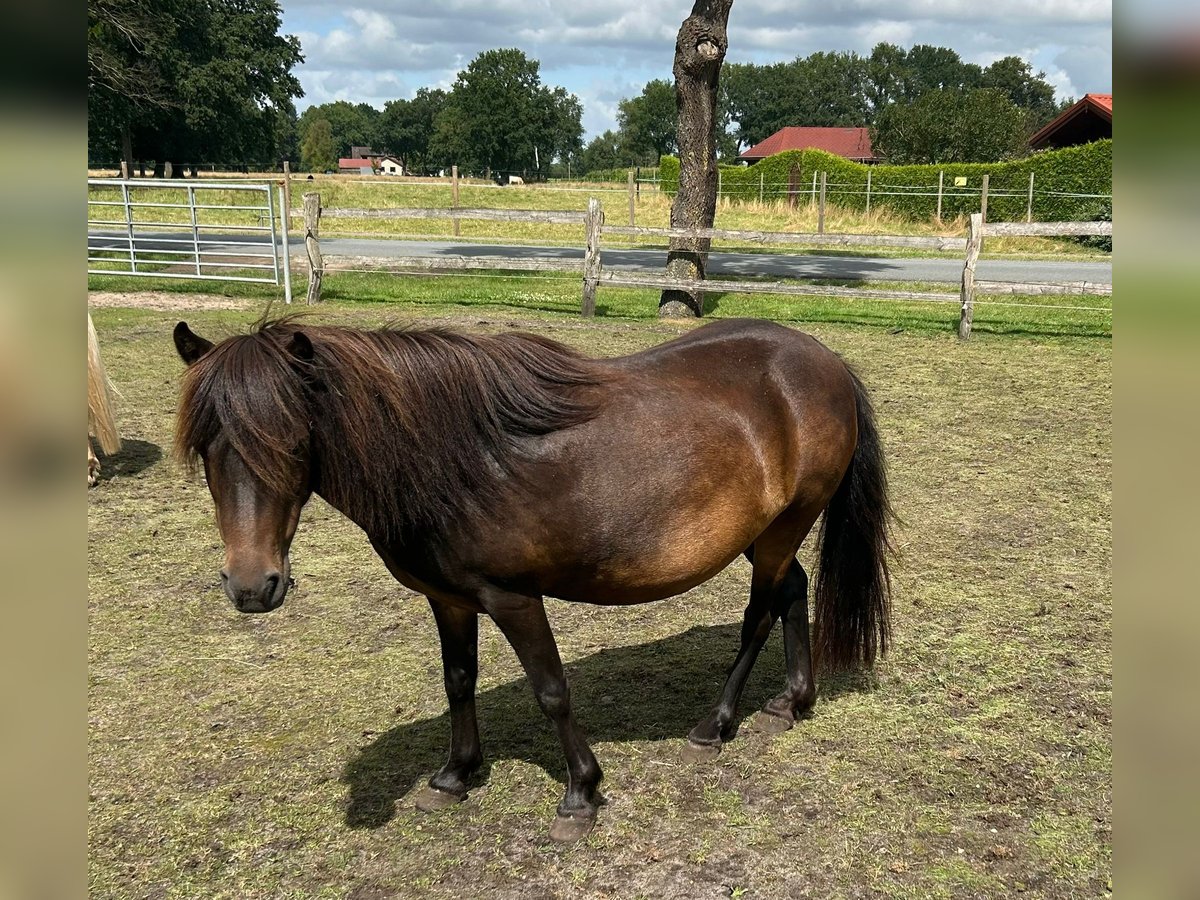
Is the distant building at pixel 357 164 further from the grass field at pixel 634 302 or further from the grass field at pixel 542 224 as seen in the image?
the grass field at pixel 634 302

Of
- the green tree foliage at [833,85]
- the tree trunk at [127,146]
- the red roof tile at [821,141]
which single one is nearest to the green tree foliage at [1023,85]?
the green tree foliage at [833,85]

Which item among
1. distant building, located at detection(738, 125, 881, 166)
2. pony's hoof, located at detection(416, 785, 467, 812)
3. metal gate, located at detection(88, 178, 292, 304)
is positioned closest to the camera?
pony's hoof, located at detection(416, 785, 467, 812)

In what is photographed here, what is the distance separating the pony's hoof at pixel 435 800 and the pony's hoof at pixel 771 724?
1212 mm

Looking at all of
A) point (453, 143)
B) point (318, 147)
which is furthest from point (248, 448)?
point (318, 147)

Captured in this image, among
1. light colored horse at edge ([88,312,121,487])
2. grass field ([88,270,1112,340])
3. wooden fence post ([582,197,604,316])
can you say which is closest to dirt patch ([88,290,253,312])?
grass field ([88,270,1112,340])

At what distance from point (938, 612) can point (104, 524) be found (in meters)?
5.03

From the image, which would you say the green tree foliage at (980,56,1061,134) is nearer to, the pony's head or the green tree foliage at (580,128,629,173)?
the green tree foliage at (580,128,629,173)

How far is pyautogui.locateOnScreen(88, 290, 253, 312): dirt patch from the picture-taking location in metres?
13.0

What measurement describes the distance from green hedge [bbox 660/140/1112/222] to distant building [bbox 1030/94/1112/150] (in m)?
4.69

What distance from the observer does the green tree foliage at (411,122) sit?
120938mm

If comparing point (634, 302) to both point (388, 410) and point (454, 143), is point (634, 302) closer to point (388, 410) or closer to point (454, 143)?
point (388, 410)

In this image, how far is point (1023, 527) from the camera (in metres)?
5.46

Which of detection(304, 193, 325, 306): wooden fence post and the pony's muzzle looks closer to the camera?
the pony's muzzle
